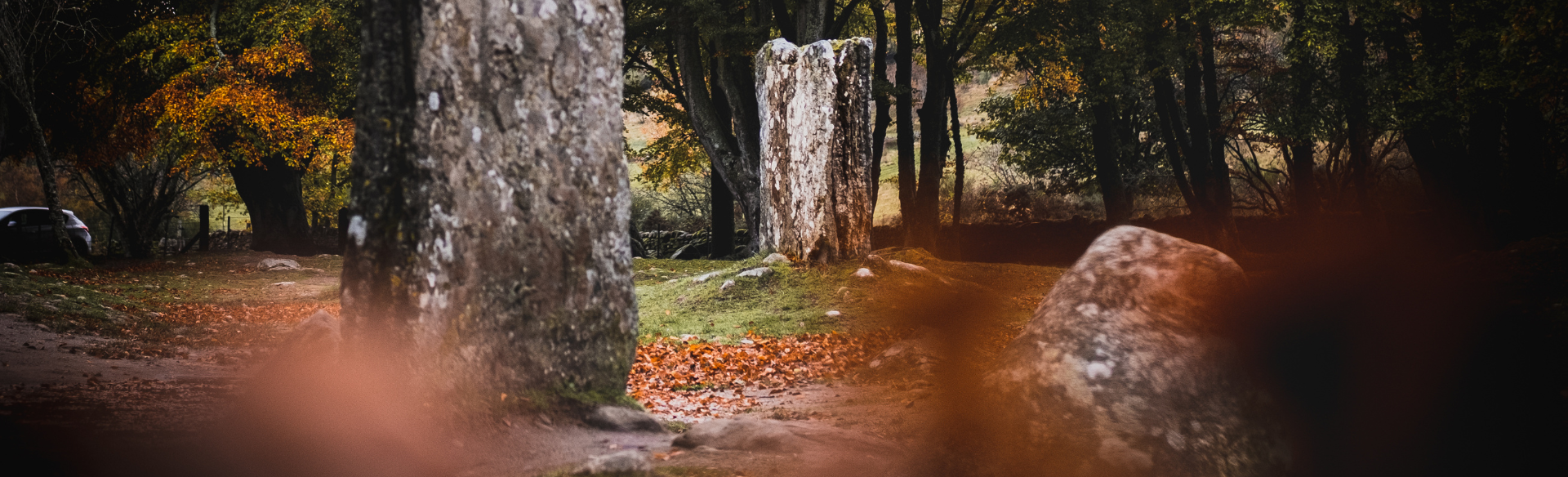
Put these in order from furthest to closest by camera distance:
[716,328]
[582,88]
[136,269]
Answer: [136,269], [716,328], [582,88]

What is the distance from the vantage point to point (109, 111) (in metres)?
19.3

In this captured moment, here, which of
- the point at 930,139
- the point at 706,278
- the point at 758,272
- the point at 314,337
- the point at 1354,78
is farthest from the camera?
the point at 930,139

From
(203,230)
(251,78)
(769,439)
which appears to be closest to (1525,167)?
(769,439)

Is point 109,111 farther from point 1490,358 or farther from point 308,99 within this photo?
point 1490,358

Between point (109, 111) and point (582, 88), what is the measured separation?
65.5 feet

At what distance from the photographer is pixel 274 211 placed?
915 inches

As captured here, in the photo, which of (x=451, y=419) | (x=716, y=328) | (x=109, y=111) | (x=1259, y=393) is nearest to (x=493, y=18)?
(x=451, y=419)

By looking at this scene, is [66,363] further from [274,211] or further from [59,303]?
[274,211]

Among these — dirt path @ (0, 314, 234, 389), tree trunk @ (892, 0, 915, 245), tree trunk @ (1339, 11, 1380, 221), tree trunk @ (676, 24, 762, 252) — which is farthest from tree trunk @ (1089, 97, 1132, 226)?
dirt path @ (0, 314, 234, 389)

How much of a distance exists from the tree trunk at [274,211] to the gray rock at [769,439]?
22104mm

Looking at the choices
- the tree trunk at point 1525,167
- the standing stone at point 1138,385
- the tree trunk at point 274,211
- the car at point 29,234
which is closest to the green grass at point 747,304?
the standing stone at point 1138,385

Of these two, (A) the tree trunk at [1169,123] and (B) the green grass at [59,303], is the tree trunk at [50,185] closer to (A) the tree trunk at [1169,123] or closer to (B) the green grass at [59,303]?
(B) the green grass at [59,303]

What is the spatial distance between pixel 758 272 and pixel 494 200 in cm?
726

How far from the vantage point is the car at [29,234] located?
20109 mm
